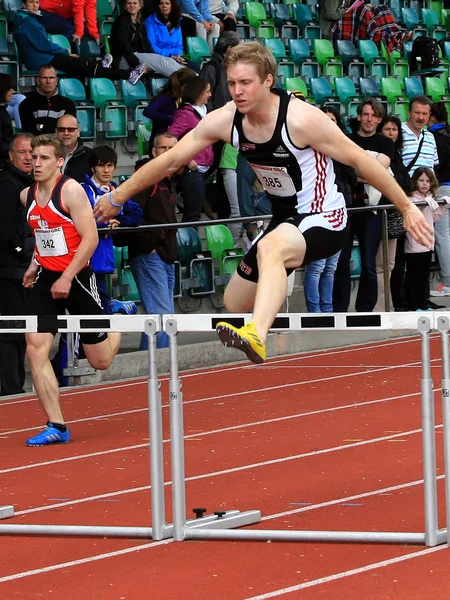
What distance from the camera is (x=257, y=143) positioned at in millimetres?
6469

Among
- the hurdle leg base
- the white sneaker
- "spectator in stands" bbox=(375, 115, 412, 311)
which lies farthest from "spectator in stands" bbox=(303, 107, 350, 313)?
the hurdle leg base

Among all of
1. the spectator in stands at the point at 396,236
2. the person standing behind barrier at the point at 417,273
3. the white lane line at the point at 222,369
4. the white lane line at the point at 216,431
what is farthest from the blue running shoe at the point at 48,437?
the person standing behind barrier at the point at 417,273

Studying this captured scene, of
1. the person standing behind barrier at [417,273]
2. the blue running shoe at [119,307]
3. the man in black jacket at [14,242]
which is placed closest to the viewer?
the man in black jacket at [14,242]

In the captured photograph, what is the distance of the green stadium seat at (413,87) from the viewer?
829 inches

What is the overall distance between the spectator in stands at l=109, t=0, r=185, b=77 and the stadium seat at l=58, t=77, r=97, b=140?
2.91ft

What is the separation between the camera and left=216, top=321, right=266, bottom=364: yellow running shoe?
5.70 m

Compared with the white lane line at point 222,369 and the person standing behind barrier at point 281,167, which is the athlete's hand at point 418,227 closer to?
the person standing behind barrier at point 281,167

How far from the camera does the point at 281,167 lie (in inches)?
256

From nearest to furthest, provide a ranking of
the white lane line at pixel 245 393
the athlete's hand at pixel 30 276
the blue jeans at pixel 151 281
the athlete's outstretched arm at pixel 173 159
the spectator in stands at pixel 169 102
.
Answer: the athlete's outstretched arm at pixel 173 159 → the athlete's hand at pixel 30 276 → the white lane line at pixel 245 393 → the blue jeans at pixel 151 281 → the spectator in stands at pixel 169 102

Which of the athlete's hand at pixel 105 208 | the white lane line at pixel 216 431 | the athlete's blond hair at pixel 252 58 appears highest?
the athlete's blond hair at pixel 252 58

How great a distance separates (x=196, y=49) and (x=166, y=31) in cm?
131

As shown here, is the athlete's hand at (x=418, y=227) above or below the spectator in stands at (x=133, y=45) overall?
below

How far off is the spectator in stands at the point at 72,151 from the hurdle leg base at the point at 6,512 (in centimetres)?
544

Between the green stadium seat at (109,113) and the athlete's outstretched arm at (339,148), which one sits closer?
the athlete's outstretched arm at (339,148)
